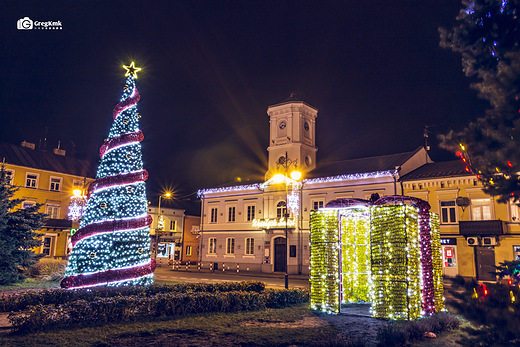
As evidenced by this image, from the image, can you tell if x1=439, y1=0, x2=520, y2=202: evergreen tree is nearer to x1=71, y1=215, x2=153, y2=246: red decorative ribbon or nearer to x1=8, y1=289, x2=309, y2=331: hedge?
x1=8, y1=289, x2=309, y2=331: hedge

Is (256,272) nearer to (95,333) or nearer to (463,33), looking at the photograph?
(95,333)

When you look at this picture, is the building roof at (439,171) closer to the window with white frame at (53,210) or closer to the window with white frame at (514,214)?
the window with white frame at (514,214)

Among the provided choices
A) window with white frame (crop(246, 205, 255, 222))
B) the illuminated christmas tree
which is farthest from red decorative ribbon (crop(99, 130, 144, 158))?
window with white frame (crop(246, 205, 255, 222))

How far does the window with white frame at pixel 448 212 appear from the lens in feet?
88.5

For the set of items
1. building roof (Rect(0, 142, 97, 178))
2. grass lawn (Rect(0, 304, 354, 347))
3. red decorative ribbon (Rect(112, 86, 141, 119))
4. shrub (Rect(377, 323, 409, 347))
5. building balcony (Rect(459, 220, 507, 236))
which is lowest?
grass lawn (Rect(0, 304, 354, 347))

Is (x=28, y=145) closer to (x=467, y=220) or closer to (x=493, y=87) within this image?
(x=467, y=220)

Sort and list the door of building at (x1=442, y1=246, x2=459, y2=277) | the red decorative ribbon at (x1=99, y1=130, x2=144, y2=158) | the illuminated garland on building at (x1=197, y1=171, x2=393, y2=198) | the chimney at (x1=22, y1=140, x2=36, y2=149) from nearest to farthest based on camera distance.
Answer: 1. the red decorative ribbon at (x1=99, y1=130, x2=144, y2=158)
2. the door of building at (x1=442, y1=246, x2=459, y2=277)
3. the illuminated garland on building at (x1=197, y1=171, x2=393, y2=198)
4. the chimney at (x1=22, y1=140, x2=36, y2=149)

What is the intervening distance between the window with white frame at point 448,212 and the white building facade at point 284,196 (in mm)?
3313

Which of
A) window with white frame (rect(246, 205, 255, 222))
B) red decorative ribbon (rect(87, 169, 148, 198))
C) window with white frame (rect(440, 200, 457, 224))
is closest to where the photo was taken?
red decorative ribbon (rect(87, 169, 148, 198))

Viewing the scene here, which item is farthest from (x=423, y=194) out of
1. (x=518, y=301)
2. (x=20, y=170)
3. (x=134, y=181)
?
(x=20, y=170)

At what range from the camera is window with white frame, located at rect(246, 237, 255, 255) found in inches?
1395

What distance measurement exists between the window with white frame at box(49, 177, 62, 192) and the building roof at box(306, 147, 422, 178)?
29.1 metres

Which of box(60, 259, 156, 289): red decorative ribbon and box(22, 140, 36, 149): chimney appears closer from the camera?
box(60, 259, 156, 289): red decorative ribbon

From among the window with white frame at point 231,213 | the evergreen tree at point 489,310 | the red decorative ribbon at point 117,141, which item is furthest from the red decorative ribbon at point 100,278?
the window with white frame at point 231,213
